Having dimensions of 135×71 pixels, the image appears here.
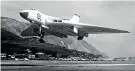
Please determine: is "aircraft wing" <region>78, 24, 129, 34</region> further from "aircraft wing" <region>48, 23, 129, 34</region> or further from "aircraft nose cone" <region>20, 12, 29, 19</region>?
"aircraft nose cone" <region>20, 12, 29, 19</region>

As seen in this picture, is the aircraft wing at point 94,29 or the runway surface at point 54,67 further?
the aircraft wing at point 94,29

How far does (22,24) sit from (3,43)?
152 ft

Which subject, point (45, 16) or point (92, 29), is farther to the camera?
point (92, 29)

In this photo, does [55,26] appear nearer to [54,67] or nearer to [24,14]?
[24,14]

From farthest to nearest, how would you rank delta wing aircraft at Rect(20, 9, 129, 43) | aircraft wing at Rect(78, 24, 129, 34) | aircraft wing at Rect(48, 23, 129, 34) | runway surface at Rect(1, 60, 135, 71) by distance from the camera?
aircraft wing at Rect(78, 24, 129, 34) → aircraft wing at Rect(48, 23, 129, 34) → runway surface at Rect(1, 60, 135, 71) → delta wing aircraft at Rect(20, 9, 129, 43)

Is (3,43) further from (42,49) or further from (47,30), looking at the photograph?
(42,49)

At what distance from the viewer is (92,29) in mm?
60000

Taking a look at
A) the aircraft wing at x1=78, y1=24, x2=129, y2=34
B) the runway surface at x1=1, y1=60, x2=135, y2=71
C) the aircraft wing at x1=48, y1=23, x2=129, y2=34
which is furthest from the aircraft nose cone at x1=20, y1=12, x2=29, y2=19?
the aircraft wing at x1=78, y1=24, x2=129, y2=34

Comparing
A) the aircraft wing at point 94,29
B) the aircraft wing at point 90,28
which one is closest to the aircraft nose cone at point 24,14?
→ the aircraft wing at point 90,28

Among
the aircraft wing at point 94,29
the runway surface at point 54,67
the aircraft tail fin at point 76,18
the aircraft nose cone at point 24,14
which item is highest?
the aircraft tail fin at point 76,18

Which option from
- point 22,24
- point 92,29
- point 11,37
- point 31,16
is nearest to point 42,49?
point 22,24

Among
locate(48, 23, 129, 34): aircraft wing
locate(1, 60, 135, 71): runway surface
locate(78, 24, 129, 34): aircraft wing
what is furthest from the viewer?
locate(78, 24, 129, 34): aircraft wing

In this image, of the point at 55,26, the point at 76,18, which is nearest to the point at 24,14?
the point at 55,26

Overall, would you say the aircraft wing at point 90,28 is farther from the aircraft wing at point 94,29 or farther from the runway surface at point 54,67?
the runway surface at point 54,67
